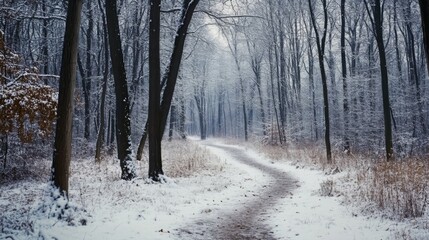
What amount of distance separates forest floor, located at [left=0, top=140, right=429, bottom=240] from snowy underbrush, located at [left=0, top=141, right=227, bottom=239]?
17 millimetres

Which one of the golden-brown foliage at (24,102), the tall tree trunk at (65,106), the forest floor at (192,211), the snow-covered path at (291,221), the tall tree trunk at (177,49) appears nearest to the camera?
the forest floor at (192,211)

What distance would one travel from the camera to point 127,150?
10.9 metres

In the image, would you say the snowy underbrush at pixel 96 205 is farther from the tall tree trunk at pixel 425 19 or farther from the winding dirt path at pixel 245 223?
the tall tree trunk at pixel 425 19

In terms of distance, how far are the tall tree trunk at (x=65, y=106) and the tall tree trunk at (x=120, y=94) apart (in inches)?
Result: 168

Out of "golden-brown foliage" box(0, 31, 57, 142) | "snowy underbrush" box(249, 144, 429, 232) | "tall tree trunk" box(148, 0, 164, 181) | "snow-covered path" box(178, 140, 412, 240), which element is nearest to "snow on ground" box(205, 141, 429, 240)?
"snow-covered path" box(178, 140, 412, 240)

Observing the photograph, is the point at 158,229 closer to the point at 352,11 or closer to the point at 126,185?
the point at 126,185

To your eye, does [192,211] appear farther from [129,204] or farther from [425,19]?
[425,19]

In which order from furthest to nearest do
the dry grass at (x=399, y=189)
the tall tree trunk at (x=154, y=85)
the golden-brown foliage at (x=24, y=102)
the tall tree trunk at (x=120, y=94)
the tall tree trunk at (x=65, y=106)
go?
the tall tree trunk at (x=154, y=85), the tall tree trunk at (x=120, y=94), the golden-brown foliage at (x=24, y=102), the dry grass at (x=399, y=189), the tall tree trunk at (x=65, y=106)

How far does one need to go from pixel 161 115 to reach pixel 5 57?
15.6 ft

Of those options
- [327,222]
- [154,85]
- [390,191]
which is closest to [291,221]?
[327,222]

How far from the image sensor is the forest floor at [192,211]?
5852 mm

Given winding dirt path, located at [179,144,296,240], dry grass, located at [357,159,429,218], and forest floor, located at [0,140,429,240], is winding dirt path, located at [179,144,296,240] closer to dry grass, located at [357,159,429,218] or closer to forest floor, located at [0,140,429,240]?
forest floor, located at [0,140,429,240]

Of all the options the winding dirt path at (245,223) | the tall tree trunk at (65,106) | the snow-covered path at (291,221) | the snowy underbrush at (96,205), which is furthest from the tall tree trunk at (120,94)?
the tall tree trunk at (65,106)

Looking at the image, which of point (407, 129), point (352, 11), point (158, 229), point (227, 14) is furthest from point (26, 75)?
point (407, 129)
